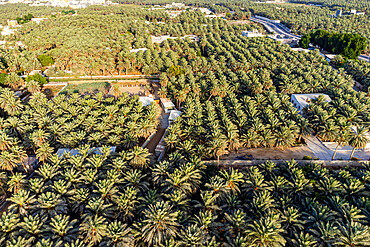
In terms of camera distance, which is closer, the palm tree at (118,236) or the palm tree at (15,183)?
the palm tree at (118,236)

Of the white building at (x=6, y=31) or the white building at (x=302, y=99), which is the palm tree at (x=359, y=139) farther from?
the white building at (x=6, y=31)

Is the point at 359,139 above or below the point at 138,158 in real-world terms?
above

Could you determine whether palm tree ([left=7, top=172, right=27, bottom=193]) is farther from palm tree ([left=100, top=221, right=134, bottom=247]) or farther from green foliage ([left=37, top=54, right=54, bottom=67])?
green foliage ([left=37, top=54, right=54, bottom=67])

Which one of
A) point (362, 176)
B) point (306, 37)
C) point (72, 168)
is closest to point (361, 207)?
point (362, 176)

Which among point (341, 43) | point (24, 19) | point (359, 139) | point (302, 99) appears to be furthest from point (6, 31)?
point (341, 43)

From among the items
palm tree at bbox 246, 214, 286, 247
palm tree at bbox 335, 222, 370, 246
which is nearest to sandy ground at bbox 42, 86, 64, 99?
palm tree at bbox 246, 214, 286, 247

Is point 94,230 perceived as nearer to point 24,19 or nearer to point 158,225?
point 158,225

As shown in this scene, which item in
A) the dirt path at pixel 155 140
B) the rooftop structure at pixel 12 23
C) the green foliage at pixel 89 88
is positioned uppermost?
the rooftop structure at pixel 12 23

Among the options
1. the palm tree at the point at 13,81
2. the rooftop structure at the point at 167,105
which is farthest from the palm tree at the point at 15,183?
Answer: the palm tree at the point at 13,81
